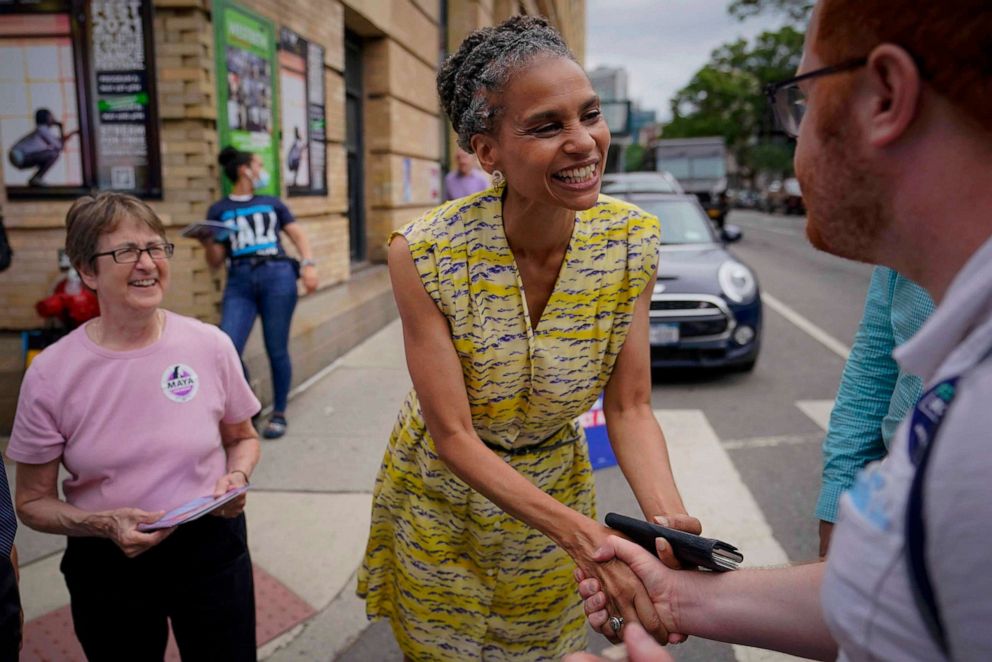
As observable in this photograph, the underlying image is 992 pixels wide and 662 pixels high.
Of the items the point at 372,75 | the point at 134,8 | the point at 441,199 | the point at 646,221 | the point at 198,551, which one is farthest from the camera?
the point at 441,199

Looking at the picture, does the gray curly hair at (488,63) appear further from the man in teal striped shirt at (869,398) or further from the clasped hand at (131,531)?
the clasped hand at (131,531)

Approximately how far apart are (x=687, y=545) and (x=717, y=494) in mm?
3154

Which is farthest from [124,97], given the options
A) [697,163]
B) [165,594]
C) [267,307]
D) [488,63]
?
[697,163]

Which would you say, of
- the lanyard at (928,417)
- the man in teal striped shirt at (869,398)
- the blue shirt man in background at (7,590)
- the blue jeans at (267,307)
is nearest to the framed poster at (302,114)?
the blue jeans at (267,307)

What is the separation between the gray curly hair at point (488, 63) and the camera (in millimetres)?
1837

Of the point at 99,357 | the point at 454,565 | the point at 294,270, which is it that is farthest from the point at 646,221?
the point at 294,270

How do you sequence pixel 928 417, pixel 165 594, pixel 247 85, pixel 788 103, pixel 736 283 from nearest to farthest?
1. pixel 928 417
2. pixel 788 103
3. pixel 165 594
4. pixel 247 85
5. pixel 736 283

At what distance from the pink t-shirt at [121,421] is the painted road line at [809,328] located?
20.8 feet

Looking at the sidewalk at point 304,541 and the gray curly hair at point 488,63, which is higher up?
the gray curly hair at point 488,63

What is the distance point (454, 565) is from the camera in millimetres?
2100

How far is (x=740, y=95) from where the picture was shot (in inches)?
2589

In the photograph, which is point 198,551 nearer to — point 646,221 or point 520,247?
point 520,247

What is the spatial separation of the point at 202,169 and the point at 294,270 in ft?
3.07

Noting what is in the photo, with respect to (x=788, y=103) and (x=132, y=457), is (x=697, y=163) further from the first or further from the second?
(x=788, y=103)
